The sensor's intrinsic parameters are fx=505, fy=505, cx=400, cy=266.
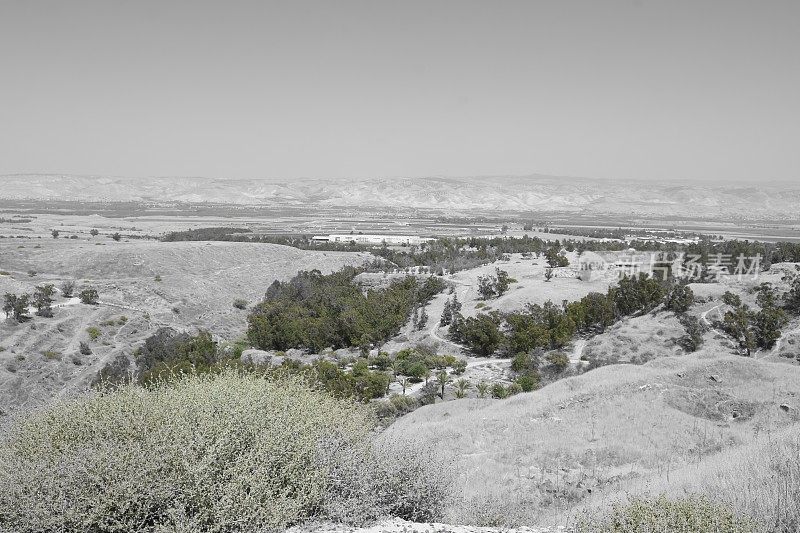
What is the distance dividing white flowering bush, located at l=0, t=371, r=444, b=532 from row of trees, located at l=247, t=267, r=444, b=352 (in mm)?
26423

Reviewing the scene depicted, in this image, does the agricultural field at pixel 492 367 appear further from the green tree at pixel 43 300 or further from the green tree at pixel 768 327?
the green tree at pixel 768 327

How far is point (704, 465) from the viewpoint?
430 inches

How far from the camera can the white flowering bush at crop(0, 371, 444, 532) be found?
20.8 feet

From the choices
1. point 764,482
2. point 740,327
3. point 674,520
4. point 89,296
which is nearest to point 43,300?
point 89,296

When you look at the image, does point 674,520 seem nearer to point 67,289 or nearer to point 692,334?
point 692,334

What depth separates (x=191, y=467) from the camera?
21.8ft

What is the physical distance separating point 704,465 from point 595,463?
8.49 feet

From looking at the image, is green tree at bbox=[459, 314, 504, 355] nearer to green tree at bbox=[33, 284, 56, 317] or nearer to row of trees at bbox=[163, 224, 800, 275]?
row of trees at bbox=[163, 224, 800, 275]

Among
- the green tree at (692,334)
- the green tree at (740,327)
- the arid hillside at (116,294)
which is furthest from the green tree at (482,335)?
the arid hillside at (116,294)

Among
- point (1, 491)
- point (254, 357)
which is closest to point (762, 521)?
point (1, 491)

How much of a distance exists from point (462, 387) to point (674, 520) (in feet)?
61.7

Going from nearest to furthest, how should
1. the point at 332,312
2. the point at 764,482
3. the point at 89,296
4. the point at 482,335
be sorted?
the point at 764,482 → the point at 482,335 → the point at 89,296 → the point at 332,312

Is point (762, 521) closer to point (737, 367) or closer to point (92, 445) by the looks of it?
point (92, 445)

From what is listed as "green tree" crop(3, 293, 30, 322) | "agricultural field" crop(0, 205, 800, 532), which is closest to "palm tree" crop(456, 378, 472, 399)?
"agricultural field" crop(0, 205, 800, 532)
